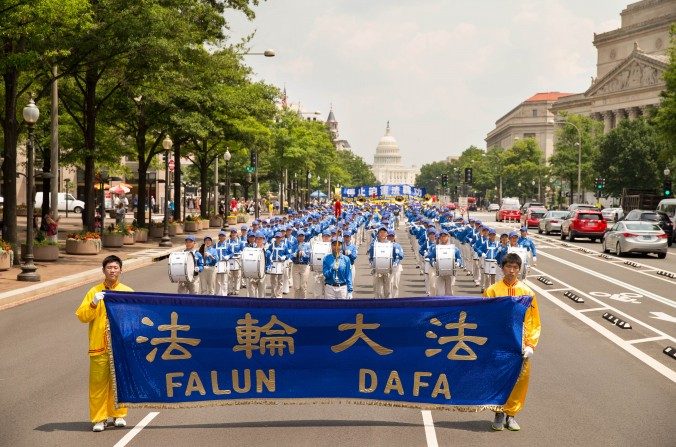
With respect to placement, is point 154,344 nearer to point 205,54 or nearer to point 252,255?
point 252,255

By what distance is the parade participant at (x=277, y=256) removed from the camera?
67.3ft

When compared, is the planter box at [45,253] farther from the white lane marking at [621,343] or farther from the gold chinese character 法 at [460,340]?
the gold chinese character 法 at [460,340]

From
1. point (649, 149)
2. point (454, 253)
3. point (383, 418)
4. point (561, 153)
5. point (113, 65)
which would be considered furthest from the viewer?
point (561, 153)

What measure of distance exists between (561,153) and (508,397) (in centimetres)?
9276

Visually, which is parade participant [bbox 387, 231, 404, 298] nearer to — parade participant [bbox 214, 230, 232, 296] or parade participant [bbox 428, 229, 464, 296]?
parade participant [bbox 428, 229, 464, 296]

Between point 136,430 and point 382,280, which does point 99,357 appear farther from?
point 382,280

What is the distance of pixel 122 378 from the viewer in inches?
358

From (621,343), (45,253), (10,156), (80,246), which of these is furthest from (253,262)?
(80,246)

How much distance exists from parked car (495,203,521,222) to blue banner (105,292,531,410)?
3066 inches

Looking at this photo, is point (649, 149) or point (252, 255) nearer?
point (252, 255)

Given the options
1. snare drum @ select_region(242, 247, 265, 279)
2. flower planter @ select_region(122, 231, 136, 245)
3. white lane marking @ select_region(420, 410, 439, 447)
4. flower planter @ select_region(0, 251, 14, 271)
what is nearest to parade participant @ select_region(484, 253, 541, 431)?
white lane marking @ select_region(420, 410, 439, 447)

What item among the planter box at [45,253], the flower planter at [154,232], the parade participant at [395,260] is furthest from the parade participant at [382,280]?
the flower planter at [154,232]

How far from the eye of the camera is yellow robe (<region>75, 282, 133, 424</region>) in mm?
9000

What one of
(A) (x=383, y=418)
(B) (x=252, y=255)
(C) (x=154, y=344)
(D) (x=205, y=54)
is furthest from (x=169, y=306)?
(D) (x=205, y=54)
